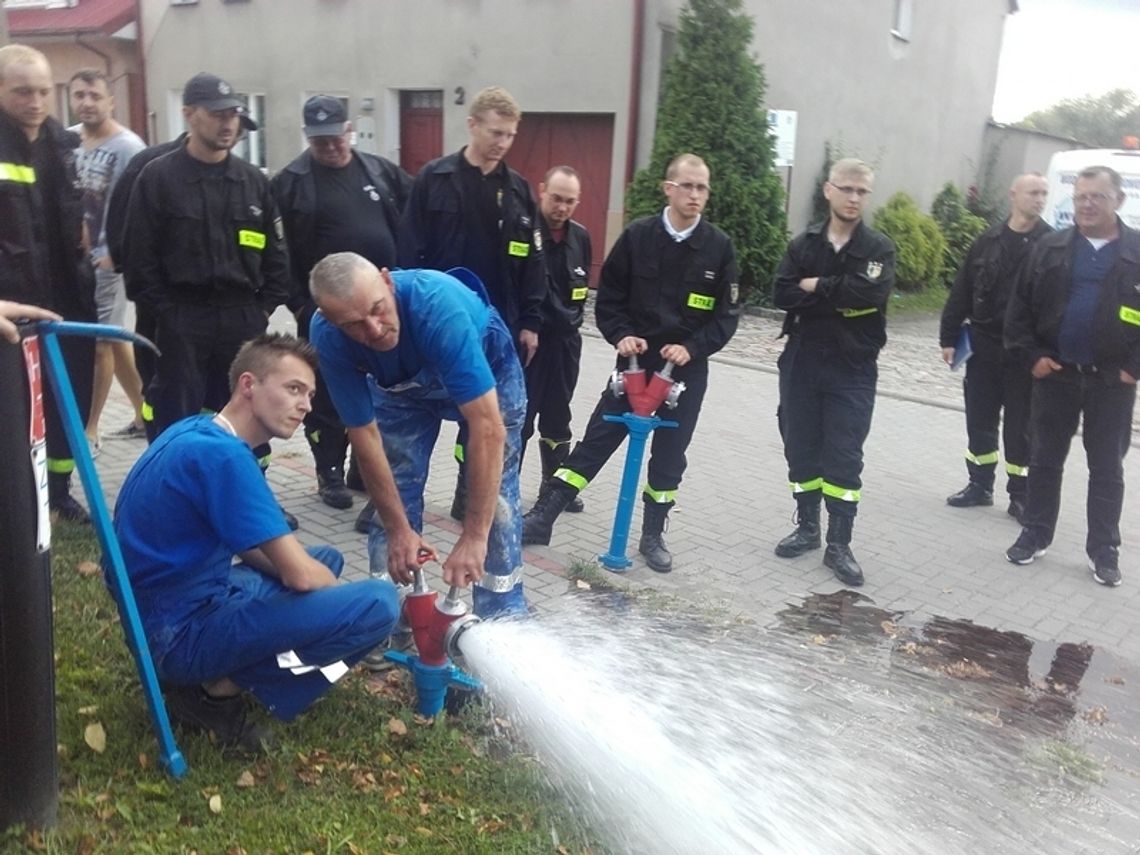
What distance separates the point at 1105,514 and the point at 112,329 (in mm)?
5108

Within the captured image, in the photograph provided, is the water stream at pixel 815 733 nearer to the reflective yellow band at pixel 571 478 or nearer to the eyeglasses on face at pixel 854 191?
the reflective yellow band at pixel 571 478

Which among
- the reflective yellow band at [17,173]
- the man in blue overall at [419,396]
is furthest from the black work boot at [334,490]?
the reflective yellow band at [17,173]

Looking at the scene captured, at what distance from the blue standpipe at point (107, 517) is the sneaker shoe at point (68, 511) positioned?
7.66 ft

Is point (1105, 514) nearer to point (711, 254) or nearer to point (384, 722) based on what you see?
point (711, 254)

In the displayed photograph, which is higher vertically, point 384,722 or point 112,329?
point 112,329

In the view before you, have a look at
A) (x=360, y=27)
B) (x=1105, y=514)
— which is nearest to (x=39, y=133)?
(x=1105, y=514)

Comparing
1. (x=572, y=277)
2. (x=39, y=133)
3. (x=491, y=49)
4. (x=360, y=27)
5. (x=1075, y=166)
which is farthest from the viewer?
(x=360, y=27)

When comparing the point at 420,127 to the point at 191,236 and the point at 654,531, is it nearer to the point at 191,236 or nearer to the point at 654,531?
the point at 191,236

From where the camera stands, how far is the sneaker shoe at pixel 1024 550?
5902 millimetres

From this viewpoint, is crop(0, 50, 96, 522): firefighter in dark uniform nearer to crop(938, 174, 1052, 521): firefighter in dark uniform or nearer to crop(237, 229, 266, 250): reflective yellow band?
crop(237, 229, 266, 250): reflective yellow band

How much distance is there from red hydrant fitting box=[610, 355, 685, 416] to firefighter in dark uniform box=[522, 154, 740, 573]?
9 cm

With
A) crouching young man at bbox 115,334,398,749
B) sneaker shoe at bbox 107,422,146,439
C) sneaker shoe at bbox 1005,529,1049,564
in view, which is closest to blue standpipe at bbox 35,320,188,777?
crouching young man at bbox 115,334,398,749

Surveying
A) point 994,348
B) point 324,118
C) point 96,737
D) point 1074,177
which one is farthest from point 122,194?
point 1074,177

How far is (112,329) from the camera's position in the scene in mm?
2818
